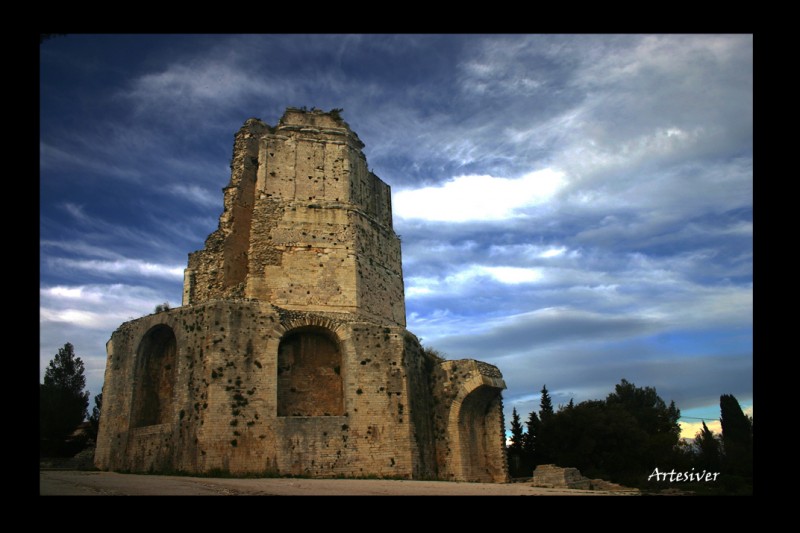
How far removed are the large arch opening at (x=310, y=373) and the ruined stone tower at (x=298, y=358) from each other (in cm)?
4

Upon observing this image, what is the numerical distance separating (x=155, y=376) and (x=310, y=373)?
5.24 m

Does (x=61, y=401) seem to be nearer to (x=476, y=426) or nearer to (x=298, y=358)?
(x=298, y=358)

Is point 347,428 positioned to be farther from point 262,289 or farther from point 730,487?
point 730,487

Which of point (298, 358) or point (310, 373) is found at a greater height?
point (298, 358)

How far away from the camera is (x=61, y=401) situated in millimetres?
35781

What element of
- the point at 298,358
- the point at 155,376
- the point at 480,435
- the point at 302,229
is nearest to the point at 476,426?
the point at 480,435

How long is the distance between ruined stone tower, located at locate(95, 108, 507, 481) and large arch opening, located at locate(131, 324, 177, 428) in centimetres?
5

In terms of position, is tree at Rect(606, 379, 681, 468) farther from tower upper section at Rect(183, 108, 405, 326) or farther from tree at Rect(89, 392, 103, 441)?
tree at Rect(89, 392, 103, 441)

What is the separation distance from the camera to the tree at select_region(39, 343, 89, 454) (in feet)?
99.7

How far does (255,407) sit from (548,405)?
26.7 meters

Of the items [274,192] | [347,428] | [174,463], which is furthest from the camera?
[274,192]

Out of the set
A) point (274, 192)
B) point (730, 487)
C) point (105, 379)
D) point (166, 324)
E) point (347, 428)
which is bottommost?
point (730, 487)

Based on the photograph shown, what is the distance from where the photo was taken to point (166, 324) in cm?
1931
